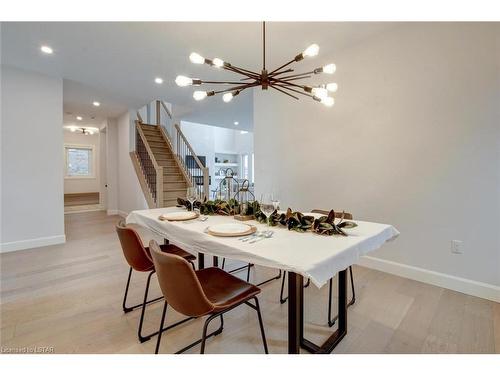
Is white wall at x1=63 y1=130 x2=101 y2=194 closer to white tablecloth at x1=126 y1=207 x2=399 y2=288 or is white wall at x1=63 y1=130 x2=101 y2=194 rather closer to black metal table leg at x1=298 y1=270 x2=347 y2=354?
white tablecloth at x1=126 y1=207 x2=399 y2=288

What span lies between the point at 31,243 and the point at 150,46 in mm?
3415

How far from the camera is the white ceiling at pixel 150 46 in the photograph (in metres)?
2.54

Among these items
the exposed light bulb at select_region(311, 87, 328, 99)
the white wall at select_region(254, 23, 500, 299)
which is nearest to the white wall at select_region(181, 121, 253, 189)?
the white wall at select_region(254, 23, 500, 299)

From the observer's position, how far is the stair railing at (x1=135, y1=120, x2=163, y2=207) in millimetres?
5109

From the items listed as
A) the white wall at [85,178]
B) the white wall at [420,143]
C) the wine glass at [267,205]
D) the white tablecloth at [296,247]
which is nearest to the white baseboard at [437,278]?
the white wall at [420,143]

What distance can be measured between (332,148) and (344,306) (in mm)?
1983

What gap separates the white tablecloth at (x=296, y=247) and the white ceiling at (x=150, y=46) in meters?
2.13

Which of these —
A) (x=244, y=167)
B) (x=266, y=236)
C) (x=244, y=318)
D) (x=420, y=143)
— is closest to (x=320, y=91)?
(x=266, y=236)

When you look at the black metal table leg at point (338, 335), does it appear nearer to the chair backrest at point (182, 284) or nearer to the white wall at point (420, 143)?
the chair backrest at point (182, 284)

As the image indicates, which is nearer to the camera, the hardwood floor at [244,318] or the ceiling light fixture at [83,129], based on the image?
the hardwood floor at [244,318]

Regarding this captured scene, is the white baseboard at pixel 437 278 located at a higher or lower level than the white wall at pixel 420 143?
lower

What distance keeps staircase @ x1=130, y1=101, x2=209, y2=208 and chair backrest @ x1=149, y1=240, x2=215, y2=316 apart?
4145 millimetres
